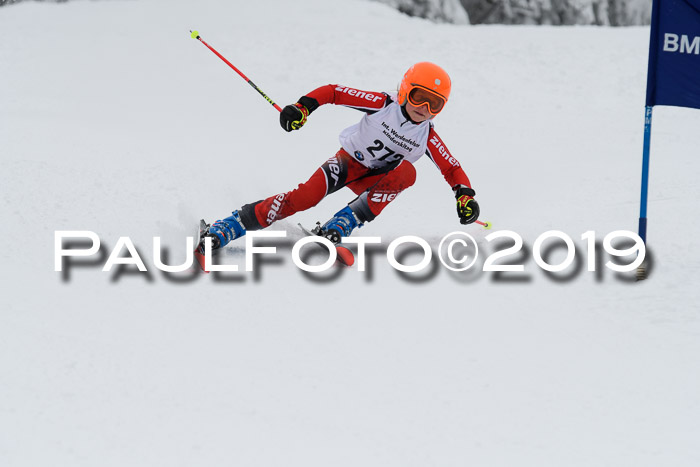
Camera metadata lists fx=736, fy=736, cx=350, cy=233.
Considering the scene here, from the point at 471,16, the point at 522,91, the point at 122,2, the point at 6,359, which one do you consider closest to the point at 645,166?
the point at 6,359

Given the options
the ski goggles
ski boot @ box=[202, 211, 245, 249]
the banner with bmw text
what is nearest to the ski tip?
ski boot @ box=[202, 211, 245, 249]

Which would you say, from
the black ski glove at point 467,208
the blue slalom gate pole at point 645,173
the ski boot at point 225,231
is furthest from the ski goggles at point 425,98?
the ski boot at point 225,231

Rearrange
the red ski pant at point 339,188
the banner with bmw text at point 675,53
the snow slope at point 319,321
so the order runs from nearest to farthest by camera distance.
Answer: the snow slope at point 319,321, the banner with bmw text at point 675,53, the red ski pant at point 339,188

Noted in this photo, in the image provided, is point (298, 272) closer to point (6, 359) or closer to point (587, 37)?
point (6, 359)

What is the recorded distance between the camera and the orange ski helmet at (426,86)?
15.5ft

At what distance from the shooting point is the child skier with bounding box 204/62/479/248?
15.6 ft

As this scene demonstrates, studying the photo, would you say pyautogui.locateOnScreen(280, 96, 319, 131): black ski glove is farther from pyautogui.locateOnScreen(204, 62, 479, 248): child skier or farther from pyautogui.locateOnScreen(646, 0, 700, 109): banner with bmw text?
pyautogui.locateOnScreen(646, 0, 700, 109): banner with bmw text

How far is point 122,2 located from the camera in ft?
44.5

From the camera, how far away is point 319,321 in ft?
12.3

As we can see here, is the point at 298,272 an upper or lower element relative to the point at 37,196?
lower

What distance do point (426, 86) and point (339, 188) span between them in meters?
0.97

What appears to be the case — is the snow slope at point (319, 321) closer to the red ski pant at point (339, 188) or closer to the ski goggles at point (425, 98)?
the red ski pant at point (339, 188)

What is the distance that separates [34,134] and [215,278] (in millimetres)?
3476

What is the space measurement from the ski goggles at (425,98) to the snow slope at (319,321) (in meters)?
1.08
